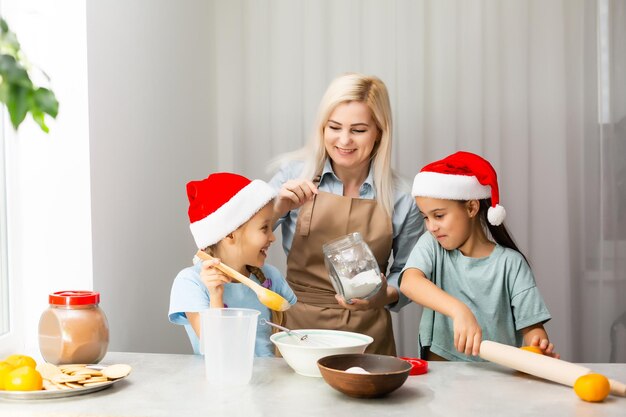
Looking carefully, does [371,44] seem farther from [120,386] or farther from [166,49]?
[120,386]

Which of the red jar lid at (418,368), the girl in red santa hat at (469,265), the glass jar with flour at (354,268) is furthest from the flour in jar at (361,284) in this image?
the red jar lid at (418,368)

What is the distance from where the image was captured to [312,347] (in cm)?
139

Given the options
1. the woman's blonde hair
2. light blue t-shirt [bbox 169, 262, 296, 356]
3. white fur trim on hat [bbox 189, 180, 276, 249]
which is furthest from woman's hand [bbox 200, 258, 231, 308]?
the woman's blonde hair

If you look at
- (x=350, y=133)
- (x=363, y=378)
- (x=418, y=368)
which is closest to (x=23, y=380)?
(x=363, y=378)

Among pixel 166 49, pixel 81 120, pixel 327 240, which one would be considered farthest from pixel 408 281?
pixel 166 49

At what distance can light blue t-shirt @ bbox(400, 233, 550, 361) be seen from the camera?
1.82 meters

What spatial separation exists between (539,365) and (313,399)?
43 cm

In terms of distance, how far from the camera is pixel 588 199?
2838mm

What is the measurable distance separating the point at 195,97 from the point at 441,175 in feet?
3.71

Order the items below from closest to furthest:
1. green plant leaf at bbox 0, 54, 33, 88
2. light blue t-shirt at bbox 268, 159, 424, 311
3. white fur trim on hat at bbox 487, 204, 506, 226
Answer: green plant leaf at bbox 0, 54, 33, 88 → white fur trim on hat at bbox 487, 204, 506, 226 → light blue t-shirt at bbox 268, 159, 424, 311

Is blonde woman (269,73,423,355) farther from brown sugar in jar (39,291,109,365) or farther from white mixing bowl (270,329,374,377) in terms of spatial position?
brown sugar in jar (39,291,109,365)

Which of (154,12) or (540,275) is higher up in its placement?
(154,12)

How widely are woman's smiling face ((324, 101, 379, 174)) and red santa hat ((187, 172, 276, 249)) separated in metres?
0.43

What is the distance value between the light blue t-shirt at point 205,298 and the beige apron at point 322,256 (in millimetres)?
382
